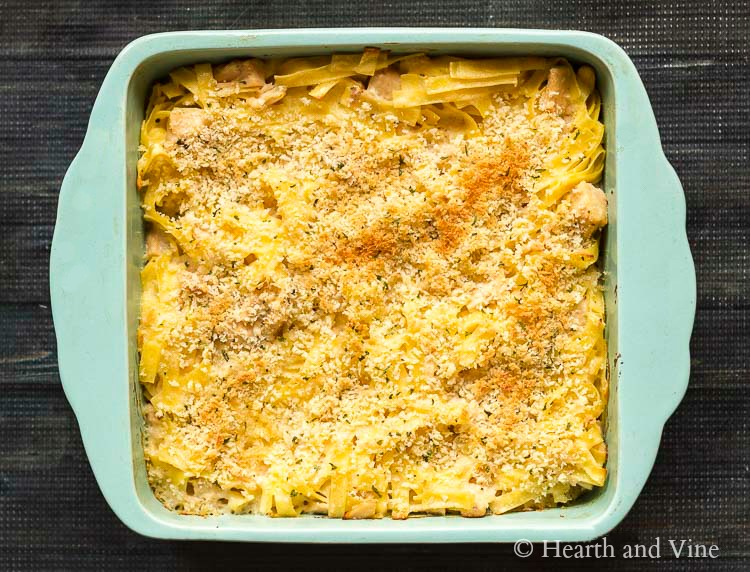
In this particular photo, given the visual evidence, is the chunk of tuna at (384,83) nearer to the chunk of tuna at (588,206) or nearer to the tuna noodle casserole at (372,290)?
the tuna noodle casserole at (372,290)

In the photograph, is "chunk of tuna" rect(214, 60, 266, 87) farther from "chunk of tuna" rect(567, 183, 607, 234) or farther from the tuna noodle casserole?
"chunk of tuna" rect(567, 183, 607, 234)

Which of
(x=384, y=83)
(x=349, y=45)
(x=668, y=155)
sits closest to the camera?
(x=349, y=45)

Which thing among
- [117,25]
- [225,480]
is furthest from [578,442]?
[117,25]

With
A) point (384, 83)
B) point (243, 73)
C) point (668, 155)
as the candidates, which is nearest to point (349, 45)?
point (384, 83)

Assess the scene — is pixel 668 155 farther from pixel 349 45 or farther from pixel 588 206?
pixel 349 45

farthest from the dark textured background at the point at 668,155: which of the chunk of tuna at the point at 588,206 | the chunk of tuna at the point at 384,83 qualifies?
the chunk of tuna at the point at 588,206

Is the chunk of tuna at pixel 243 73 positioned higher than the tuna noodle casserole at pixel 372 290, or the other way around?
the chunk of tuna at pixel 243 73

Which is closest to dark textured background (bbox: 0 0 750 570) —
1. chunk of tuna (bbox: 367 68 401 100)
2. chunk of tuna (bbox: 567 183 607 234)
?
chunk of tuna (bbox: 367 68 401 100)
